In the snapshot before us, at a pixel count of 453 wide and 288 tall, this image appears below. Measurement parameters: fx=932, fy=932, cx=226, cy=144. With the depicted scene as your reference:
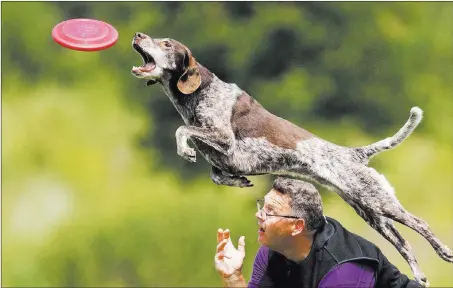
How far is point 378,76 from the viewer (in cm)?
908

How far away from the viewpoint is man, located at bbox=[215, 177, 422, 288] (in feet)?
13.4

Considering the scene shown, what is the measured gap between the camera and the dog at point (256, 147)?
12.4ft

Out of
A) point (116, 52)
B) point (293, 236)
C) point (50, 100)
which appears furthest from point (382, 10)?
point (293, 236)

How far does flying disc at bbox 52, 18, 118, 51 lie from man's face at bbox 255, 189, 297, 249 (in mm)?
997

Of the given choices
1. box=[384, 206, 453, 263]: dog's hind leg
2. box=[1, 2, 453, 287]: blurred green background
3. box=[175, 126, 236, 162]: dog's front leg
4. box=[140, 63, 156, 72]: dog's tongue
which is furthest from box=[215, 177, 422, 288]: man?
box=[1, 2, 453, 287]: blurred green background

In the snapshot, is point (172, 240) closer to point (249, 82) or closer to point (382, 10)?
point (249, 82)

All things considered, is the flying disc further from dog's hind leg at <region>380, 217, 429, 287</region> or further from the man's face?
dog's hind leg at <region>380, 217, 429, 287</region>

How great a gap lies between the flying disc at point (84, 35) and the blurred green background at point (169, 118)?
4.42 m

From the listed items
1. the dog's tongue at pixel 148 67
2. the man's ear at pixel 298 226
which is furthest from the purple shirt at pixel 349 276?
the dog's tongue at pixel 148 67

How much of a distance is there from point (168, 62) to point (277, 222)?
871mm

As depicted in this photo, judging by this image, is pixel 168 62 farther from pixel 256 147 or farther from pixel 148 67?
pixel 256 147

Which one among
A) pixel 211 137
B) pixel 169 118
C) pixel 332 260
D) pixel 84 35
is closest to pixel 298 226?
pixel 332 260

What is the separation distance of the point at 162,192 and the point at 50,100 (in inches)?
56.3

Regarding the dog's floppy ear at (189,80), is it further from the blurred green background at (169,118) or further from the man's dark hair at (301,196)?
the blurred green background at (169,118)
